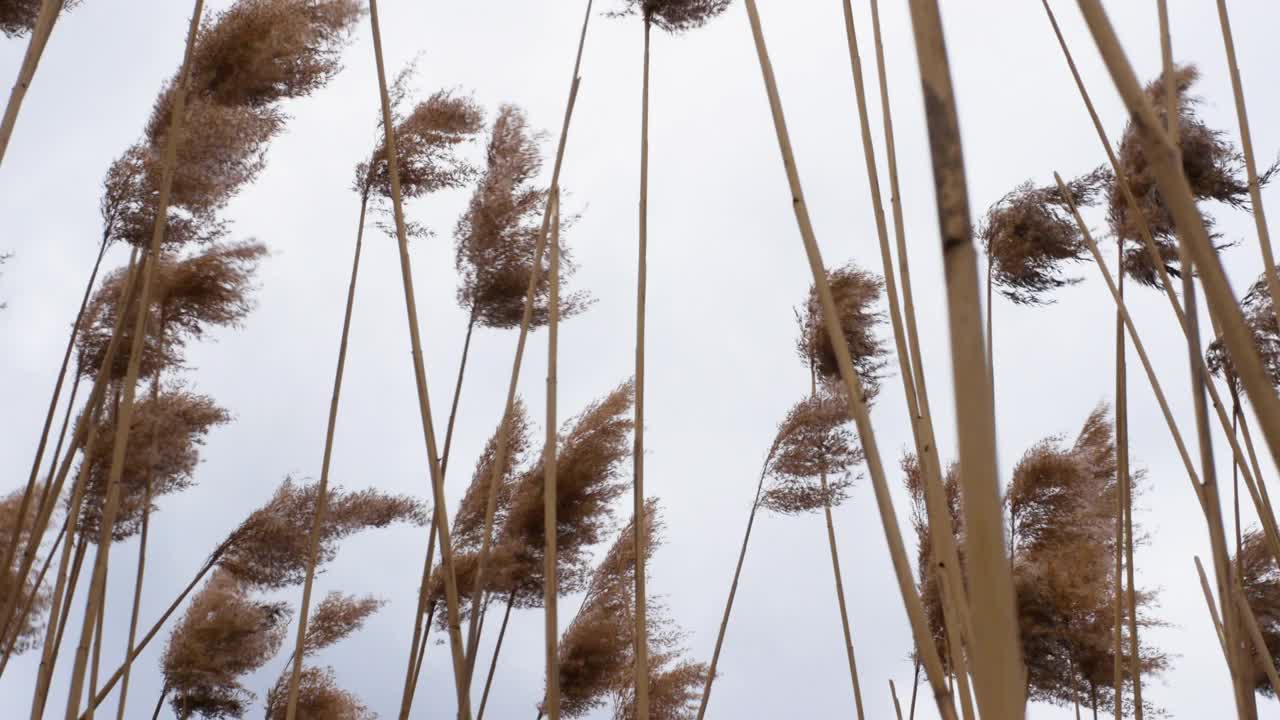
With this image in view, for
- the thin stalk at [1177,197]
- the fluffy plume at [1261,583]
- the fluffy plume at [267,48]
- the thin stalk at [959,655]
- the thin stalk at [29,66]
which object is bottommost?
the thin stalk at [959,655]

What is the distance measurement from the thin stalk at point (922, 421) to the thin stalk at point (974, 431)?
39cm

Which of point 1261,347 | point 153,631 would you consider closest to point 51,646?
point 153,631

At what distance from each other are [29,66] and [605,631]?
214 cm

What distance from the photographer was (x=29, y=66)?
1.12 m

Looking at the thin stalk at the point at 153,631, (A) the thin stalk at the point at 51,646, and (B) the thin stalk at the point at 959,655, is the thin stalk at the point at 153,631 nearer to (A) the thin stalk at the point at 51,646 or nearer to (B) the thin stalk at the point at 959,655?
(A) the thin stalk at the point at 51,646

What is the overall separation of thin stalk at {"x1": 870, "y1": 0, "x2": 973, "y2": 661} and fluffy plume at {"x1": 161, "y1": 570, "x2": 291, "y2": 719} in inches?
112

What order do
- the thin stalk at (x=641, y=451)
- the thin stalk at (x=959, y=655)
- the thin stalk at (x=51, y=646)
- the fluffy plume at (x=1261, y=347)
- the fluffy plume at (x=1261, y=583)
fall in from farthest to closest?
the fluffy plume at (x=1261, y=583)
the fluffy plume at (x=1261, y=347)
the thin stalk at (x=51, y=646)
the thin stalk at (x=641, y=451)
the thin stalk at (x=959, y=655)

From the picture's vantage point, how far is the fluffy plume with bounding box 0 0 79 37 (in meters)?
1.89

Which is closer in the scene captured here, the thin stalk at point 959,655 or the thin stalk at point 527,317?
the thin stalk at point 959,655

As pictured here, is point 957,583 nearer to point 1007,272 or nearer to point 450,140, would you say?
point 1007,272

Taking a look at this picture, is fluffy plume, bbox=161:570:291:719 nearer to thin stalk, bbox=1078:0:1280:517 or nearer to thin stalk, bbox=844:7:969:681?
thin stalk, bbox=844:7:969:681

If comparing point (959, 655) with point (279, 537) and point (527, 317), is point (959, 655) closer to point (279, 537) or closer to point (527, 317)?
point (527, 317)

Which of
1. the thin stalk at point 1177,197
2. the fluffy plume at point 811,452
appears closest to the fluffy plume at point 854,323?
the fluffy plume at point 811,452

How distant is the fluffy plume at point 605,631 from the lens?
270 centimetres
